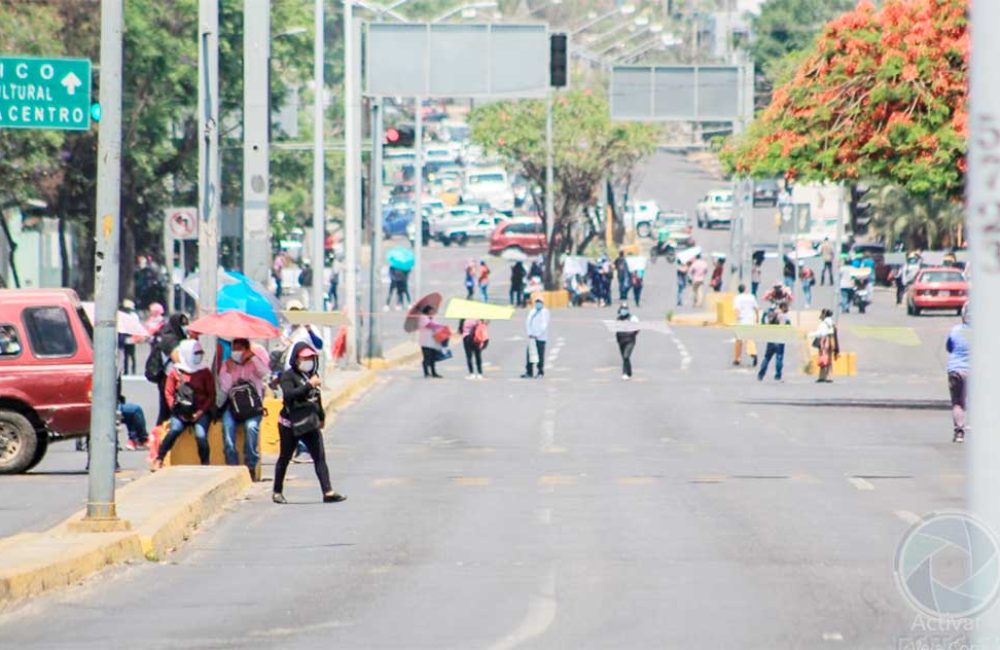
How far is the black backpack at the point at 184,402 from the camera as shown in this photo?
73.6 ft

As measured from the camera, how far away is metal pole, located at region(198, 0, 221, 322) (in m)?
23.2

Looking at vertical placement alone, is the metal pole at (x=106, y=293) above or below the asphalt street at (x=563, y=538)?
above

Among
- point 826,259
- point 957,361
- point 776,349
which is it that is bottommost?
point 776,349

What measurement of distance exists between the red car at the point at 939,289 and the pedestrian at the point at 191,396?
47.7 metres

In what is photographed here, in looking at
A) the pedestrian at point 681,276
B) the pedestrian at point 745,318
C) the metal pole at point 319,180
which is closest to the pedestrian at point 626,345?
the pedestrian at point 745,318

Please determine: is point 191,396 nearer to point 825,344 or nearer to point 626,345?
point 626,345

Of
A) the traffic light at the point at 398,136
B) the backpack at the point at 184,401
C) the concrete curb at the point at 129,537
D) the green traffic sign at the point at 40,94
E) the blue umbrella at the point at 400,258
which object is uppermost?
the traffic light at the point at 398,136

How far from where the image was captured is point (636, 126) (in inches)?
3346

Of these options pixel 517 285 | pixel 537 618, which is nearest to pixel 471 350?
pixel 517 285

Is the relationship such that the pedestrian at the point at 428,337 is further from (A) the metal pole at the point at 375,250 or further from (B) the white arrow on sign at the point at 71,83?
(B) the white arrow on sign at the point at 71,83

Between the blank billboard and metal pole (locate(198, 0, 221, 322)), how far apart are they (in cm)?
2743

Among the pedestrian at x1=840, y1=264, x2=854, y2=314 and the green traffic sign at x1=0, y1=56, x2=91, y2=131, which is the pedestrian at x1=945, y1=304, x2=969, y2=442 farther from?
the pedestrian at x1=840, y1=264, x2=854, y2=314

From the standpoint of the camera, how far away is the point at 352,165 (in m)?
43.9

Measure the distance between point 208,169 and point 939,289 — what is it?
47.2 meters
